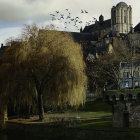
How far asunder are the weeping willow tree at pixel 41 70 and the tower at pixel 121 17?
11500cm

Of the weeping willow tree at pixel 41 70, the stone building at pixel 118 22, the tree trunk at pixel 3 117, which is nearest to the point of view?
the weeping willow tree at pixel 41 70

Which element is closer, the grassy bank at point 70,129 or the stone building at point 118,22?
the grassy bank at point 70,129

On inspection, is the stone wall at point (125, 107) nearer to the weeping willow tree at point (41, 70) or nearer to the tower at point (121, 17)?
the weeping willow tree at point (41, 70)

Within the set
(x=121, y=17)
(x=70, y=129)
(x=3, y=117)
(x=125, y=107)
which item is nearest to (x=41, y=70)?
(x=3, y=117)

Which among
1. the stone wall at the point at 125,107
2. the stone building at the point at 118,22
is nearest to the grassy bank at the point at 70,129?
the stone wall at the point at 125,107

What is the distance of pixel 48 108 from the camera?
39.9 metres

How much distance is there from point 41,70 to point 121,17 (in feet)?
394

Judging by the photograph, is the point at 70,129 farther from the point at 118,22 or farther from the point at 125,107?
the point at 118,22

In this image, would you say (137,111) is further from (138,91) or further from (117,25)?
(117,25)

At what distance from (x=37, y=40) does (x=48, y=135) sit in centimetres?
974

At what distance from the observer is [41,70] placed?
31812 mm

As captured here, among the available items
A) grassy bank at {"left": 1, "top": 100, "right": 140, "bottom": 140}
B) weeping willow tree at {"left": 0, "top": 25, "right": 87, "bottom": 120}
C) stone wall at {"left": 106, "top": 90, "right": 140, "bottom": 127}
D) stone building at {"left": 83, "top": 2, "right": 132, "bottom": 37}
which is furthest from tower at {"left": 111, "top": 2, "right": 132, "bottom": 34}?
stone wall at {"left": 106, "top": 90, "right": 140, "bottom": 127}

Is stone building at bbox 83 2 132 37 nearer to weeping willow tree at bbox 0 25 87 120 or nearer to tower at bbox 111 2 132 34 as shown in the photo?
tower at bbox 111 2 132 34

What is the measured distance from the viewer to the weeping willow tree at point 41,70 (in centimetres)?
3142
